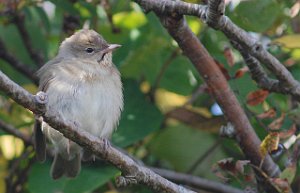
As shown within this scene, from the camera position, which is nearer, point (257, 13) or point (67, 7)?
point (257, 13)

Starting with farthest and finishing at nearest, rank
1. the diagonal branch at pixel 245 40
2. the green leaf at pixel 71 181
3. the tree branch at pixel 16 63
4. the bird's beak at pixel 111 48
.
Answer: the tree branch at pixel 16 63 < the bird's beak at pixel 111 48 < the green leaf at pixel 71 181 < the diagonal branch at pixel 245 40

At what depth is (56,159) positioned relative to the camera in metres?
4.78

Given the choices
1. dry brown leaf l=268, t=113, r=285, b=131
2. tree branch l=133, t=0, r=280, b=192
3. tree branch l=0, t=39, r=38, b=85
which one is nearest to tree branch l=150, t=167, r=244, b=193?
tree branch l=133, t=0, r=280, b=192

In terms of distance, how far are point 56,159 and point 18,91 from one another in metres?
1.92

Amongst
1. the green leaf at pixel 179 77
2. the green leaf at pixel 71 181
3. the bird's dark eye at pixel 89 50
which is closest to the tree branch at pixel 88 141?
the green leaf at pixel 71 181

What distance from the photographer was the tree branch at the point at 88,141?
2.94 m

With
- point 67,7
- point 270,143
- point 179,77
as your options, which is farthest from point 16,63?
point 270,143

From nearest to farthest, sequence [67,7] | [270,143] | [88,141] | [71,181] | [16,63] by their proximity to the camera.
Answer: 1. [88,141]
2. [270,143]
3. [71,181]
4. [67,7]
5. [16,63]

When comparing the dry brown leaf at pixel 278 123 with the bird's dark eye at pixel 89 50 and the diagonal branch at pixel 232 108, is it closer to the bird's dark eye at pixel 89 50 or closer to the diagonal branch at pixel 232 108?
the diagonal branch at pixel 232 108

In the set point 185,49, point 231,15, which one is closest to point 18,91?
point 185,49

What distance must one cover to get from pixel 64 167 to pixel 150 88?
3.15 feet

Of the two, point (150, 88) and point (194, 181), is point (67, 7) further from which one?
point (194, 181)

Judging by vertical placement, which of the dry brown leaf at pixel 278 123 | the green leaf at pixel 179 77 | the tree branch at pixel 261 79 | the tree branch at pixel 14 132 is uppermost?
the tree branch at pixel 261 79

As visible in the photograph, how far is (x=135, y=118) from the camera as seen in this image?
472 cm
